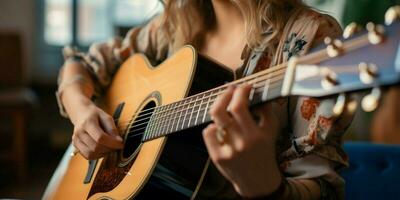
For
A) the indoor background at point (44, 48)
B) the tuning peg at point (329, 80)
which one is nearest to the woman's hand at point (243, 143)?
the tuning peg at point (329, 80)

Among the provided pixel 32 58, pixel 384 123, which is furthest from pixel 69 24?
pixel 384 123

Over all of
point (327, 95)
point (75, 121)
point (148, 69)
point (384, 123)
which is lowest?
point (384, 123)

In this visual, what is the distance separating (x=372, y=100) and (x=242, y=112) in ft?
0.57

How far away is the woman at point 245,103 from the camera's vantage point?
743 mm

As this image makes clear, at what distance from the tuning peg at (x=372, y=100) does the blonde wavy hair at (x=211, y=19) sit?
0.39 meters

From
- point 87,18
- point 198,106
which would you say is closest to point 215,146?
point 198,106

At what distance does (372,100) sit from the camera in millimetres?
604

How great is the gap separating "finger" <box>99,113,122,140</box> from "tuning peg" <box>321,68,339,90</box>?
51 cm

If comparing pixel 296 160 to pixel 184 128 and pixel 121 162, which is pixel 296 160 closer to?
pixel 184 128

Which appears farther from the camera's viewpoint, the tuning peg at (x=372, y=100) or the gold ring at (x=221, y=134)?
the gold ring at (x=221, y=134)

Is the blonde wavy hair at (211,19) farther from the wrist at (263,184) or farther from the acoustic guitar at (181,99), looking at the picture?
the wrist at (263,184)

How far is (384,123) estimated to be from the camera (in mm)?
2732

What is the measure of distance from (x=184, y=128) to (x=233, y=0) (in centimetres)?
29

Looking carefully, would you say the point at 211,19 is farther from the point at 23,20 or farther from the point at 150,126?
the point at 23,20
